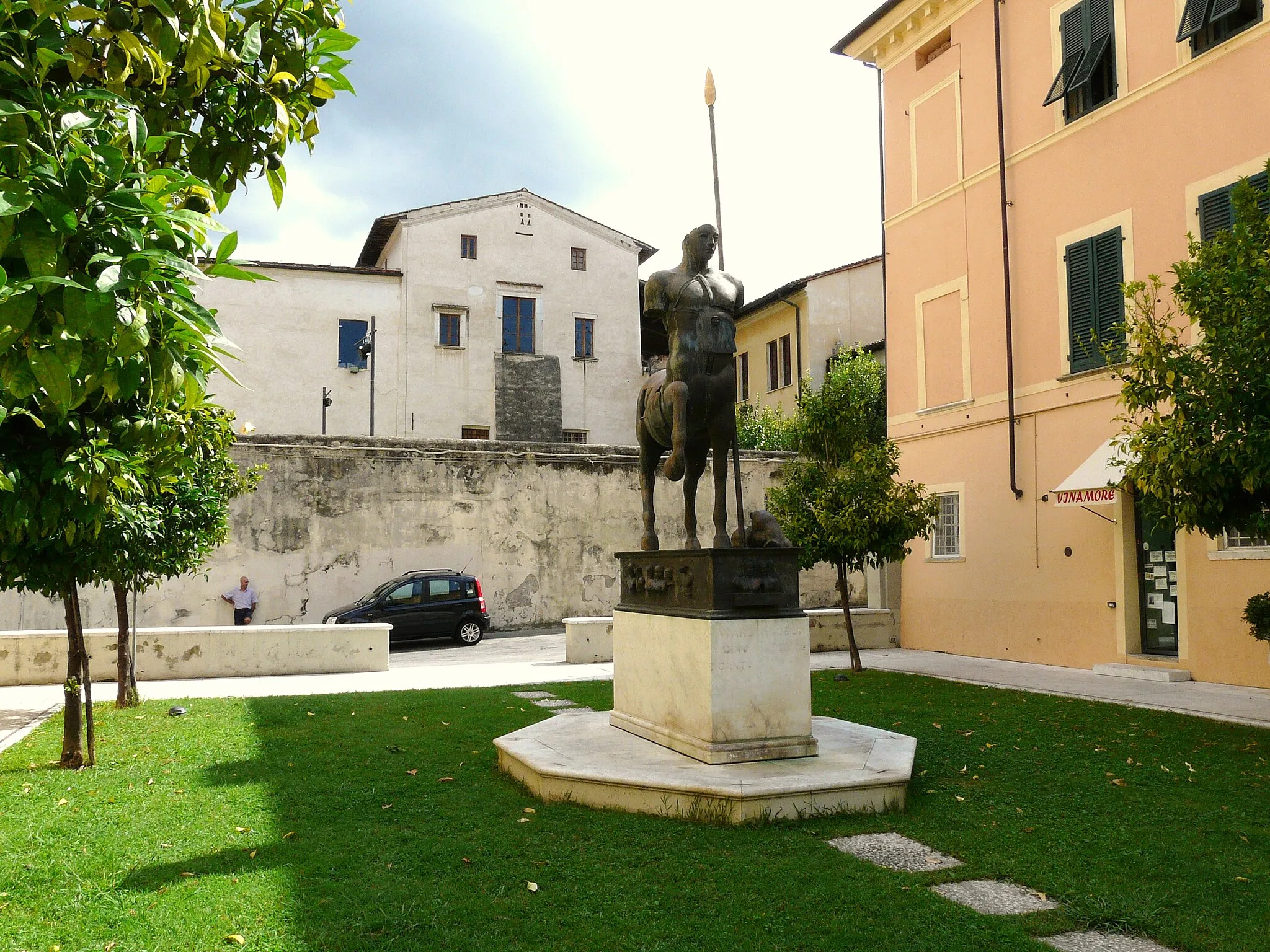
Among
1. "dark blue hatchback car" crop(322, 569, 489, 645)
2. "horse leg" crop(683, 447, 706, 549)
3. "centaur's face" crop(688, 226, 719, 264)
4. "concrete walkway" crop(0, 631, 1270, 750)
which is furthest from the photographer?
"dark blue hatchback car" crop(322, 569, 489, 645)

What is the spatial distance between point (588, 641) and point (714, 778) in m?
11.2

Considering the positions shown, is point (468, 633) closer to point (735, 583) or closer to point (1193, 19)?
point (735, 583)

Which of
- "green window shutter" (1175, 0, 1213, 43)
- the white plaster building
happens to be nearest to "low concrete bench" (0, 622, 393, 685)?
"green window shutter" (1175, 0, 1213, 43)

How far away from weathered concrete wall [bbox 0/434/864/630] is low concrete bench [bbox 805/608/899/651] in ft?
21.3

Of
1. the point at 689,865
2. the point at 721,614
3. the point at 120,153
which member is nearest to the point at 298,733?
the point at 721,614

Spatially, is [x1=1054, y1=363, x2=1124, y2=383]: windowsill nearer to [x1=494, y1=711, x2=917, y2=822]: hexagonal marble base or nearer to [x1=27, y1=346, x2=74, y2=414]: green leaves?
[x1=494, y1=711, x2=917, y2=822]: hexagonal marble base

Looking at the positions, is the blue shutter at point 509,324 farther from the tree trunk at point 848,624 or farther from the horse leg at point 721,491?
the horse leg at point 721,491

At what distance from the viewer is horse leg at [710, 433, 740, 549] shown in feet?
26.8

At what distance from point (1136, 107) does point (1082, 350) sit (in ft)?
12.3

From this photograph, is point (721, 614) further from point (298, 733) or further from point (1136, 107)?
point (1136, 107)

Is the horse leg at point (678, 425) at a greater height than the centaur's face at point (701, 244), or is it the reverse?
the centaur's face at point (701, 244)

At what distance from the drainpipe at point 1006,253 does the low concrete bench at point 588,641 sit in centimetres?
751

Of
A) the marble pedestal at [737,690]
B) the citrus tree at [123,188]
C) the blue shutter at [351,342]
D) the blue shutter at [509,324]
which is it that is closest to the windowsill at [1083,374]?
the marble pedestal at [737,690]

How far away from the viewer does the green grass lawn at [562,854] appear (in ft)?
14.9
